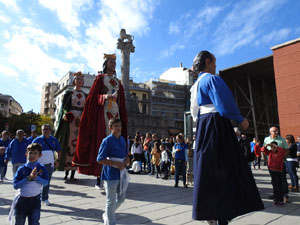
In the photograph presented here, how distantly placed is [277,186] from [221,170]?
3196 millimetres

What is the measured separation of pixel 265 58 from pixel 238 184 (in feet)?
66.7

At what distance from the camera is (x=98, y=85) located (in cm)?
544

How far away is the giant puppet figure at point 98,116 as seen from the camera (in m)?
4.98

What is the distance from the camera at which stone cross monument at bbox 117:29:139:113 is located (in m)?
32.0

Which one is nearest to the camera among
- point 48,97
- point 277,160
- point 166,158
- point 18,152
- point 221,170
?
point 221,170

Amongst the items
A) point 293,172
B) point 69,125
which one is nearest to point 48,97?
point 69,125

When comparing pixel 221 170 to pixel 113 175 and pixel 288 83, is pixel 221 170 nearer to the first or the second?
pixel 113 175

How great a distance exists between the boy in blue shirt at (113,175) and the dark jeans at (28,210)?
30.3 inches

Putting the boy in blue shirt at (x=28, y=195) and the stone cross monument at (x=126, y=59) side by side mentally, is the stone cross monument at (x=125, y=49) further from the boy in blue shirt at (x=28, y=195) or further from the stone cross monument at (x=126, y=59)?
the boy in blue shirt at (x=28, y=195)

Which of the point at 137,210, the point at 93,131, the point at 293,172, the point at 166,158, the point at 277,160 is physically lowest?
the point at 137,210

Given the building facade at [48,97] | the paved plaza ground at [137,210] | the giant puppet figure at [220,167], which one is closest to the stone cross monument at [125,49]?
the paved plaza ground at [137,210]

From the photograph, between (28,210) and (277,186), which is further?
(277,186)

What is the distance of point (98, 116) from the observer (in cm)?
524

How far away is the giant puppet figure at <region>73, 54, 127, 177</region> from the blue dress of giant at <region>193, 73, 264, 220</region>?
2774mm
